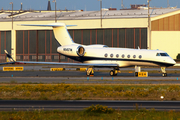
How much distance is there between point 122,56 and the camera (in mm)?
37125

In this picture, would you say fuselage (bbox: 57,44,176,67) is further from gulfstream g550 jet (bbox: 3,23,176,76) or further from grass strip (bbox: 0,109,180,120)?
grass strip (bbox: 0,109,180,120)

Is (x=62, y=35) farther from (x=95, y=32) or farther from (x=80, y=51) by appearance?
(x=95, y=32)

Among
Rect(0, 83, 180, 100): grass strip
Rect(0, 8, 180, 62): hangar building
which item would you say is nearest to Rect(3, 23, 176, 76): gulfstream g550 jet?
Rect(0, 83, 180, 100): grass strip

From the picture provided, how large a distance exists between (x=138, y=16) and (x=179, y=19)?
907 centimetres

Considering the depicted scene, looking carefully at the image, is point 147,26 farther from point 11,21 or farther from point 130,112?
point 130,112

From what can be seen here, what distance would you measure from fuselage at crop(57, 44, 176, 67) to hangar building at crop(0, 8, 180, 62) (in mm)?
32568

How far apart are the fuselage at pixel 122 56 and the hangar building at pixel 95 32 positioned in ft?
107

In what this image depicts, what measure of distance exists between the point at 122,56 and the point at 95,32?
122ft

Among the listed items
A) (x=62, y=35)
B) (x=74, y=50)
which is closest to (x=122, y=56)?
(x=74, y=50)

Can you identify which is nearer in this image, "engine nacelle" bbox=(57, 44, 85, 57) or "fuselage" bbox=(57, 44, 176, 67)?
"fuselage" bbox=(57, 44, 176, 67)

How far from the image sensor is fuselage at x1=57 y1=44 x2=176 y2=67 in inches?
1405

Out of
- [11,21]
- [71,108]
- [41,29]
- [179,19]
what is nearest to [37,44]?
[41,29]

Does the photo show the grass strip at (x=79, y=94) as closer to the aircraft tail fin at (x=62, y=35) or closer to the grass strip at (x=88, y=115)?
the grass strip at (x=88, y=115)

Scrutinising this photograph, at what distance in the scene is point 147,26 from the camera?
6869cm
